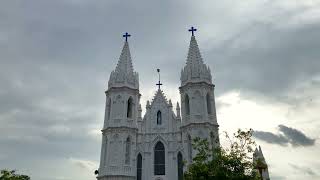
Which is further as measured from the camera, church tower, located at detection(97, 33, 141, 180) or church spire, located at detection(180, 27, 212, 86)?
church spire, located at detection(180, 27, 212, 86)

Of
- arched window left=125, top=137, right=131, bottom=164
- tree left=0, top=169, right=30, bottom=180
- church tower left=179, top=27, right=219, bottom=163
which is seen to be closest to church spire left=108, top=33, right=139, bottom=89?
church tower left=179, top=27, right=219, bottom=163

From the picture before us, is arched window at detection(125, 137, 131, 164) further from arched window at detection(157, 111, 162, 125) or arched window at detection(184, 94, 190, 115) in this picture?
arched window at detection(184, 94, 190, 115)

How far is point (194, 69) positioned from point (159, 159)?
44.1 feet

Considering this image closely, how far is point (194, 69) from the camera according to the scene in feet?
163

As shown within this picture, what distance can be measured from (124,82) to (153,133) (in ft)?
27.5

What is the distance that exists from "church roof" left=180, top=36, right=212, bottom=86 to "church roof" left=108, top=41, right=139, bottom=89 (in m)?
7.01

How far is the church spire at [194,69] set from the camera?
49.2m

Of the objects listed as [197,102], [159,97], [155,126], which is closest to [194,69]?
[197,102]

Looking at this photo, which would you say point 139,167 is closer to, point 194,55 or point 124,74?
point 124,74

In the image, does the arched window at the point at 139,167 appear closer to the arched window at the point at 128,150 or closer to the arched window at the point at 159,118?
the arched window at the point at 128,150

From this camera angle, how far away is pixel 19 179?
30.4 m

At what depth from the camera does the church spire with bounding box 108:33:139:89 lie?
50062 mm

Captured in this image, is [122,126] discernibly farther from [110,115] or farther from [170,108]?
[170,108]

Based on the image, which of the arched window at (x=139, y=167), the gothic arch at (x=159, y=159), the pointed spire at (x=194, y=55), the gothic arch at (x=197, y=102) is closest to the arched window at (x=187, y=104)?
the gothic arch at (x=197, y=102)
